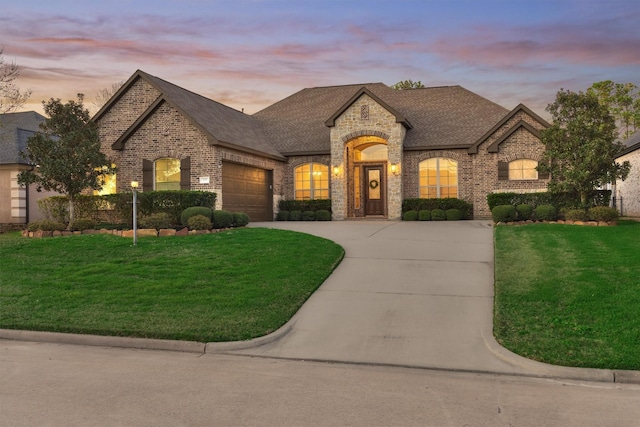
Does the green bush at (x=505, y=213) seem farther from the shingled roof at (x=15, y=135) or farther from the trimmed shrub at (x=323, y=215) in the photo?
the shingled roof at (x=15, y=135)

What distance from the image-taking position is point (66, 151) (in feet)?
57.1

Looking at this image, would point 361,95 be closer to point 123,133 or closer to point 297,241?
point 123,133

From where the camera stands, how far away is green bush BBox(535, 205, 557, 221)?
18.4 m

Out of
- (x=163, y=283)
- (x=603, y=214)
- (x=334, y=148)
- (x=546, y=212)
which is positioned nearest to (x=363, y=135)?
(x=334, y=148)

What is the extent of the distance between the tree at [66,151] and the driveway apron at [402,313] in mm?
9716

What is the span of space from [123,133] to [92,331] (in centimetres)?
1661

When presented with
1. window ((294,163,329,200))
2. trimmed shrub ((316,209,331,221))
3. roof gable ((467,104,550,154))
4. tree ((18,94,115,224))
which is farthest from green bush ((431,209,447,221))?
tree ((18,94,115,224))

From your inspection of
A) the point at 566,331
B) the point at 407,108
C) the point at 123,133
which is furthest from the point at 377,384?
the point at 407,108

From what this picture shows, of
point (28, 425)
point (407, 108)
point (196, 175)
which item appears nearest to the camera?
point (28, 425)

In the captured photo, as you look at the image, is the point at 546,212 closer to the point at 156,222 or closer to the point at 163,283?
the point at 156,222

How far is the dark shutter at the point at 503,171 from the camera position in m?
23.9

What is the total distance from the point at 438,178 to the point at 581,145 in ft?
26.3

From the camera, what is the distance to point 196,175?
21172 mm

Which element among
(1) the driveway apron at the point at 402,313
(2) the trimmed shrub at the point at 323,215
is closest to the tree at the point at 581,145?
(1) the driveway apron at the point at 402,313
